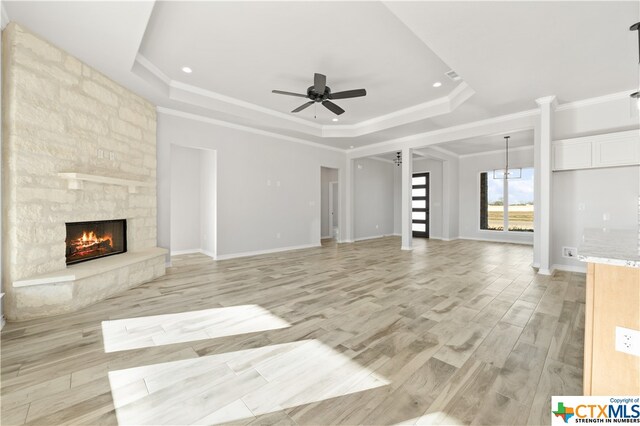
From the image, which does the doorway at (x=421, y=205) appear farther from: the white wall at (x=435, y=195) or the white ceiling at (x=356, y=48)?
the white ceiling at (x=356, y=48)

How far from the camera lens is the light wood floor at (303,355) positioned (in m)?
1.49

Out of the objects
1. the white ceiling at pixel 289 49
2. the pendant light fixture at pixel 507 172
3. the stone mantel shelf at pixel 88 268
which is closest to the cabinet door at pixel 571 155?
the white ceiling at pixel 289 49

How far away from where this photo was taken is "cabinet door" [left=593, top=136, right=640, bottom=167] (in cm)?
415

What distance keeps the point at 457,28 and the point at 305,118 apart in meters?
3.95

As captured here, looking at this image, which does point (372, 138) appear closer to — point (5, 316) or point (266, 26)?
point (266, 26)

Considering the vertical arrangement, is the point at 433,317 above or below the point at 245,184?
below

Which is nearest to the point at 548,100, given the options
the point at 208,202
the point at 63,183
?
the point at 208,202

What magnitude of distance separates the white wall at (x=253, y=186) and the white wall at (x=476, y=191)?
4943mm

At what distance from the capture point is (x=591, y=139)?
4438 millimetres

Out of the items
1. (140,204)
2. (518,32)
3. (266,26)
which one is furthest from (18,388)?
(518,32)

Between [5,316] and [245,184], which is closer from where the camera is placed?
[5,316]

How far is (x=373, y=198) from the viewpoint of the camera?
964 centimetres

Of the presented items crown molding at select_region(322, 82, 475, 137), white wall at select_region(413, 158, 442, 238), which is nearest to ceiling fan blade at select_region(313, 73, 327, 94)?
crown molding at select_region(322, 82, 475, 137)

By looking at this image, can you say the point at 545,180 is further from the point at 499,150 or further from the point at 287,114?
the point at 287,114
